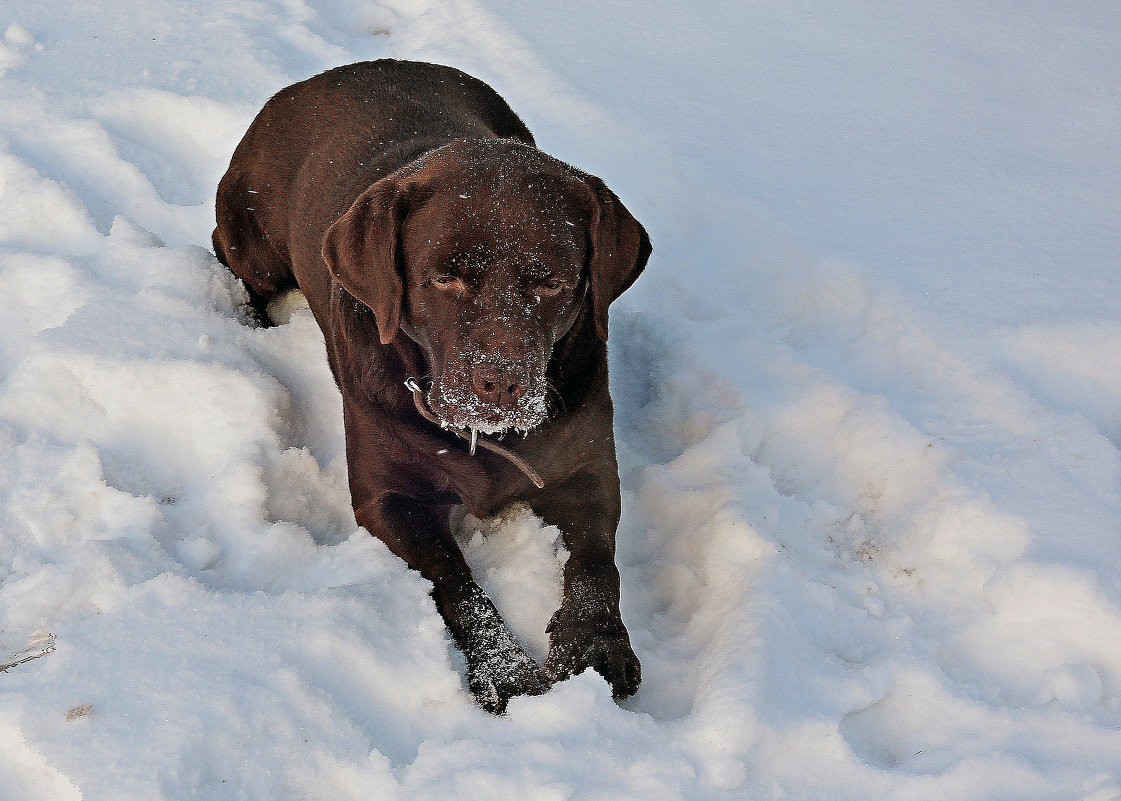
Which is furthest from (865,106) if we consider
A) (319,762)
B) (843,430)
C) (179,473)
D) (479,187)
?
(319,762)

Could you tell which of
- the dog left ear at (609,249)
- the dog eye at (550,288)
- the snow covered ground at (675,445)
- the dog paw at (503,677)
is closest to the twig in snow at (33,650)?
the snow covered ground at (675,445)

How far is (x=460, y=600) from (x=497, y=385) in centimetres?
58

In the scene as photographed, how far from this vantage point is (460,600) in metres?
2.40

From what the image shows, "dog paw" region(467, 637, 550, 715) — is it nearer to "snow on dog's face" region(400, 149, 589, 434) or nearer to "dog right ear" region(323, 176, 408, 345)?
"snow on dog's face" region(400, 149, 589, 434)

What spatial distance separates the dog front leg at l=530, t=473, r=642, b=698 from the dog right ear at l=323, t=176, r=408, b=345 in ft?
2.22

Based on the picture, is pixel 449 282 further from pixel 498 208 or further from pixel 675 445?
pixel 675 445

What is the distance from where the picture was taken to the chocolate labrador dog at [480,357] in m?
2.23

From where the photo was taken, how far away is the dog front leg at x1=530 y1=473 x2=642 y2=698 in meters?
2.29

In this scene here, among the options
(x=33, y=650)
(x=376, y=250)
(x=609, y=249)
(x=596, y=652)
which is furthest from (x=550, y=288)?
(x=33, y=650)

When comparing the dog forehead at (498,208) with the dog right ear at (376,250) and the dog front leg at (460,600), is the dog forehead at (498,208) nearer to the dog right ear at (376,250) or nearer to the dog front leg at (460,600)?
the dog right ear at (376,250)

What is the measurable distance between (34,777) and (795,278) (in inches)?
112

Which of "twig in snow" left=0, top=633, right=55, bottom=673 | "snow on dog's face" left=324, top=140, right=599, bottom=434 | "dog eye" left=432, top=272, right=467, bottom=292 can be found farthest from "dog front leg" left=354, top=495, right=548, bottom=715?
"twig in snow" left=0, top=633, right=55, bottom=673

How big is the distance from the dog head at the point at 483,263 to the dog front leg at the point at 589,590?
39 cm

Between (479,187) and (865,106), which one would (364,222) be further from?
(865,106)
